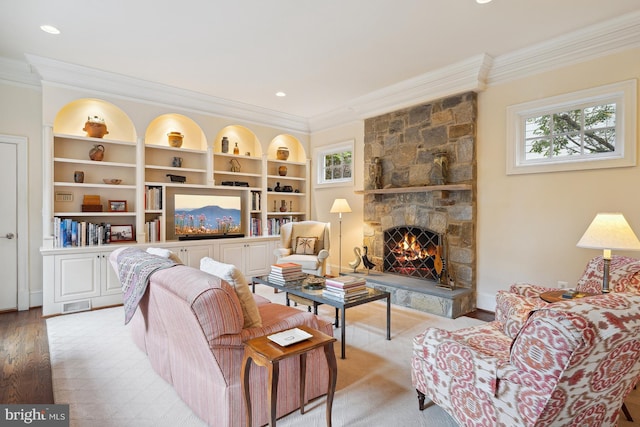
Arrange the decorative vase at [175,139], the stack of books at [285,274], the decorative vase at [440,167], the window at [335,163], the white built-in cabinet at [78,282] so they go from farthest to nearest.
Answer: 1. the window at [335,163]
2. the decorative vase at [175,139]
3. the decorative vase at [440,167]
4. the white built-in cabinet at [78,282]
5. the stack of books at [285,274]

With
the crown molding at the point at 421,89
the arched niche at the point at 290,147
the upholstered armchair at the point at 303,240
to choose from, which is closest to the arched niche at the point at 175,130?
the arched niche at the point at 290,147

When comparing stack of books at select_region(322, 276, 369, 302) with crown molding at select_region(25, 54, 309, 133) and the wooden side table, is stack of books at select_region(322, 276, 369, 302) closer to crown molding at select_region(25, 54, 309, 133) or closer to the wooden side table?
the wooden side table

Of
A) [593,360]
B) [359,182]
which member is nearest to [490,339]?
[593,360]

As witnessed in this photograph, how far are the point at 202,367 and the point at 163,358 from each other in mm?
717

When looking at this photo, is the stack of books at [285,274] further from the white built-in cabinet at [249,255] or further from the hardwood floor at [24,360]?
Answer: the hardwood floor at [24,360]

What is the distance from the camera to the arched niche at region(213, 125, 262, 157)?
5751mm

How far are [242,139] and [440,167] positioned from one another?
342 cm

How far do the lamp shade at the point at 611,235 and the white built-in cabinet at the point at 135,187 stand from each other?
4381 millimetres

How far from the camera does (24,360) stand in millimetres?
2758

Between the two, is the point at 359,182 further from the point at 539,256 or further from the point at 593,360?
the point at 593,360

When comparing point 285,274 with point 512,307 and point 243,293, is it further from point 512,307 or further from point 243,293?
point 512,307

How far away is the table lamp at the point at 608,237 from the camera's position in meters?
2.19

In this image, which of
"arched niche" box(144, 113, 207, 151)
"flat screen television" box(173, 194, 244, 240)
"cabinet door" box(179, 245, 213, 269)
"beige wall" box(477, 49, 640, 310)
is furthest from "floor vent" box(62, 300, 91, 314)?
"beige wall" box(477, 49, 640, 310)

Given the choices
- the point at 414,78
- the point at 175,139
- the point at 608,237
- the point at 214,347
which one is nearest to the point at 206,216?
the point at 175,139
